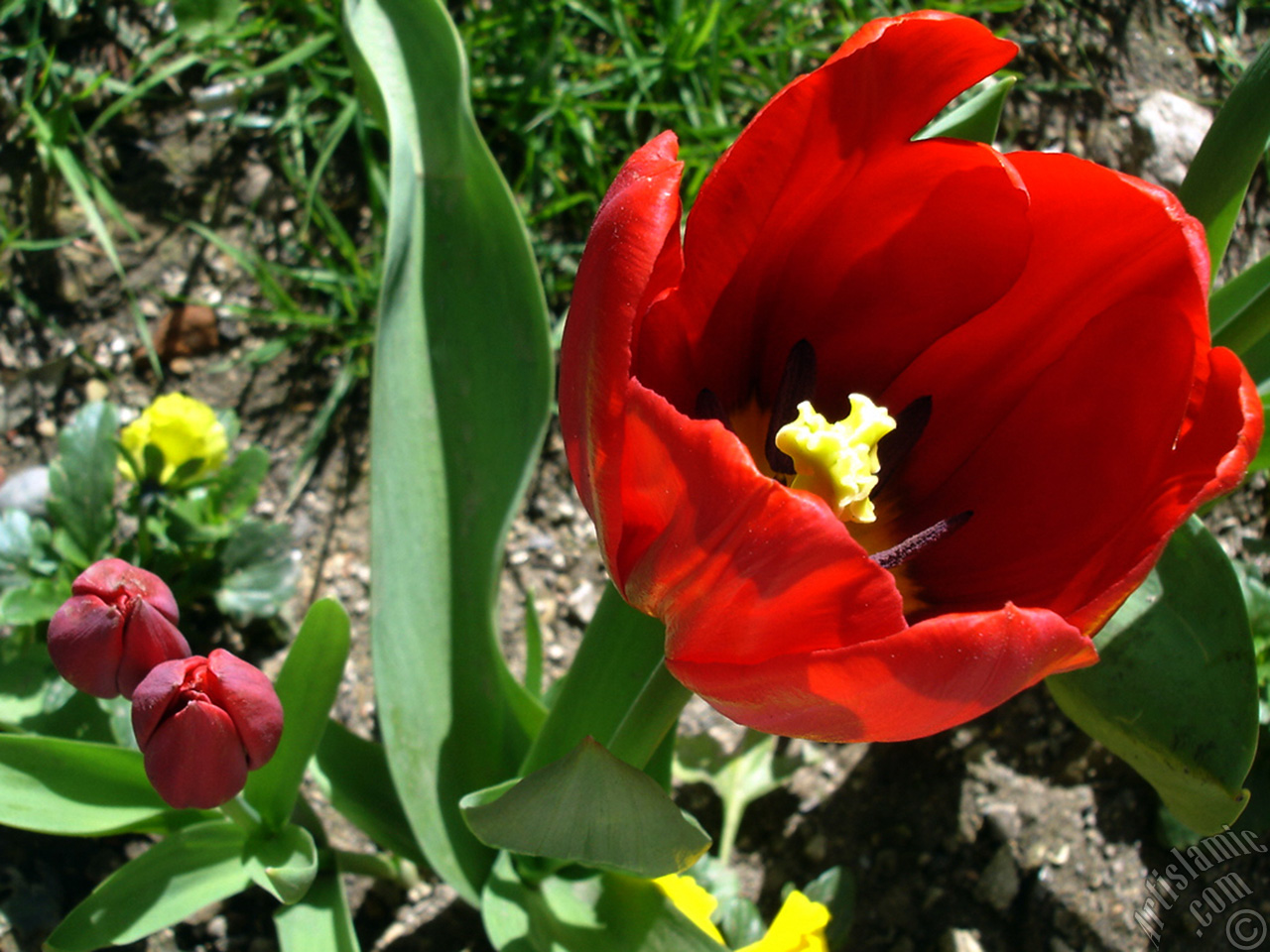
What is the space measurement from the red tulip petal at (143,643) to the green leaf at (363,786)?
355 millimetres

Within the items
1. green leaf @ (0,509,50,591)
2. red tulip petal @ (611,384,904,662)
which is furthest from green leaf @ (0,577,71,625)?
red tulip petal @ (611,384,904,662)

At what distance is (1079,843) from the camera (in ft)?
5.17

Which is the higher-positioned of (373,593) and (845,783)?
(373,593)

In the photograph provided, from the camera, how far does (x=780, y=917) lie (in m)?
1.17

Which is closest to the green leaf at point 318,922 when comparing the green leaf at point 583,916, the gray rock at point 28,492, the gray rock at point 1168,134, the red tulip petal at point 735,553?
the green leaf at point 583,916

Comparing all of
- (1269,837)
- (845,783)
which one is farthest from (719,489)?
(1269,837)

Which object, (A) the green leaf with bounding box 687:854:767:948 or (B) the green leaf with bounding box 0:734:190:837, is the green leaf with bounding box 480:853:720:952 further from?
(B) the green leaf with bounding box 0:734:190:837

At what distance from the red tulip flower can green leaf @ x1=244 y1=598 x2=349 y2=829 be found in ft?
1.27

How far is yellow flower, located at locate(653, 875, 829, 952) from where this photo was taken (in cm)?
114

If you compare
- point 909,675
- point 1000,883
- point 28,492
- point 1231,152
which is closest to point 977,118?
point 1231,152

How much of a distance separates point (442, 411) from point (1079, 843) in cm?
113

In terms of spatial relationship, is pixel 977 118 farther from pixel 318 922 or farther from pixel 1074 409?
pixel 318 922

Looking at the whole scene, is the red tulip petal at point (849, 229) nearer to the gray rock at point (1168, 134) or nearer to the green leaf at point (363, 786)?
the green leaf at point (363, 786)

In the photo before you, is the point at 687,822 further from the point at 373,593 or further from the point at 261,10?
the point at 261,10
